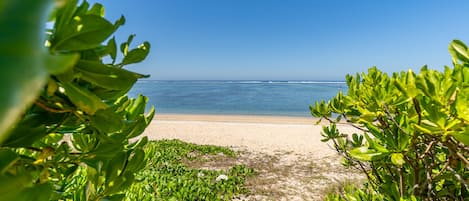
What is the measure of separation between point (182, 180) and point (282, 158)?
335 centimetres

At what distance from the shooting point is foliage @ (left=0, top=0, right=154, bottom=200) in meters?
0.12

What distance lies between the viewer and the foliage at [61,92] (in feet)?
0.40

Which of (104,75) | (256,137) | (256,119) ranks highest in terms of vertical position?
(104,75)

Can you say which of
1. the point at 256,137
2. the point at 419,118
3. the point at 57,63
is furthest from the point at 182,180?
the point at 256,137

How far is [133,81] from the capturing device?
0.47m

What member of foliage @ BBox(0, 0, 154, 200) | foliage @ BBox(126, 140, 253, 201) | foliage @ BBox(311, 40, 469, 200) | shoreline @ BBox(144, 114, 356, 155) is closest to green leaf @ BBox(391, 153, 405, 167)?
foliage @ BBox(311, 40, 469, 200)

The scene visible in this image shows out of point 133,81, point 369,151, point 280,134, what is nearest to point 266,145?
point 280,134

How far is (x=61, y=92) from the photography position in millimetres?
452

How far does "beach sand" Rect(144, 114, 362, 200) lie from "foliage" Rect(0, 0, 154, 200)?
3638 mm

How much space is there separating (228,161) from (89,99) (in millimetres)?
7043

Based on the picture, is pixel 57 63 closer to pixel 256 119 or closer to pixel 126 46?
pixel 126 46

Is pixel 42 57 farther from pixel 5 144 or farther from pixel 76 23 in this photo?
pixel 5 144

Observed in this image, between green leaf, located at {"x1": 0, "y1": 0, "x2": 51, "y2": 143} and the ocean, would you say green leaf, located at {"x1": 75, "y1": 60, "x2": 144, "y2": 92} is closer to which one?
green leaf, located at {"x1": 0, "y1": 0, "x2": 51, "y2": 143}

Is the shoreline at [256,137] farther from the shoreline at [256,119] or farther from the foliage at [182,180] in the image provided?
the shoreline at [256,119]
